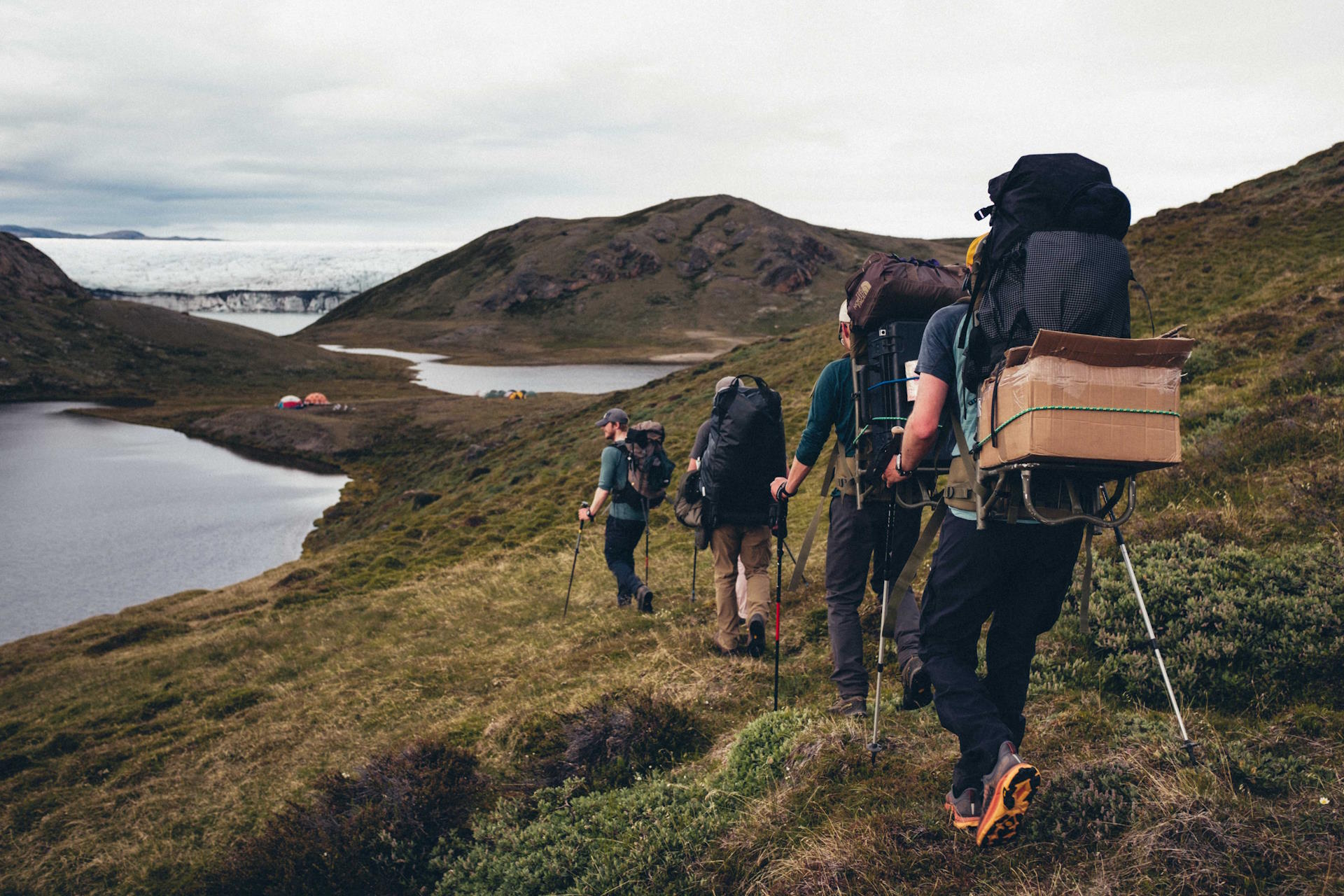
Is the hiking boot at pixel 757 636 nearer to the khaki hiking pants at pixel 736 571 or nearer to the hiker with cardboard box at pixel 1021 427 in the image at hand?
the khaki hiking pants at pixel 736 571

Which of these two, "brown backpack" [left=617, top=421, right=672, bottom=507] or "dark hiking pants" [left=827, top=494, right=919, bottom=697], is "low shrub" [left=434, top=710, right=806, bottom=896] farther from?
"brown backpack" [left=617, top=421, right=672, bottom=507]

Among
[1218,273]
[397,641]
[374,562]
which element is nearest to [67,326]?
[374,562]

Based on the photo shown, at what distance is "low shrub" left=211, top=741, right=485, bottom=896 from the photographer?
19.8 ft

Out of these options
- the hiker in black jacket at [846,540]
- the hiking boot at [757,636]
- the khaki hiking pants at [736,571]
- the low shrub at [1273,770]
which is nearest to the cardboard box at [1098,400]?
the low shrub at [1273,770]

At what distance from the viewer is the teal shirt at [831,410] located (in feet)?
19.8

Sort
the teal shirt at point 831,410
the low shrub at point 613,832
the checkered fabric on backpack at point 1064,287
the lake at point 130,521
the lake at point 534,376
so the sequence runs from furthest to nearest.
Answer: the lake at point 534,376 < the lake at point 130,521 < the teal shirt at point 831,410 < the low shrub at point 613,832 < the checkered fabric on backpack at point 1064,287

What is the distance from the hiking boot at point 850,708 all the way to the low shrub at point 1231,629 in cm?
188

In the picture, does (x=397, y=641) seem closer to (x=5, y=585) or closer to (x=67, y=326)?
(x=5, y=585)

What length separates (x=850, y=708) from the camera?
19.7ft

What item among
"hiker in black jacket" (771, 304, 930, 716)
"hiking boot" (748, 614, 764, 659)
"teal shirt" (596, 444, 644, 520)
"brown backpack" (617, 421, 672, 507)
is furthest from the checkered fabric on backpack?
"teal shirt" (596, 444, 644, 520)

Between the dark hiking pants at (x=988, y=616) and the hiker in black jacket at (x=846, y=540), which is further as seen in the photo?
the hiker in black jacket at (x=846, y=540)

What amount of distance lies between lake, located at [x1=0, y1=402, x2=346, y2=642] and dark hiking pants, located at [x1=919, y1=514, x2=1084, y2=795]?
3397 cm

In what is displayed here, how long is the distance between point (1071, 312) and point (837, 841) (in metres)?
3.11

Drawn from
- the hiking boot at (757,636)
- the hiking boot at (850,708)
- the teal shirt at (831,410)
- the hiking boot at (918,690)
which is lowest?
the hiking boot at (757,636)
